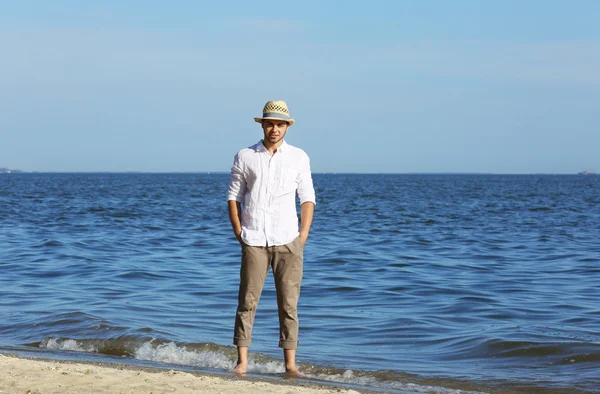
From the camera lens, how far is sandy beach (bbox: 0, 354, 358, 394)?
5824 mm

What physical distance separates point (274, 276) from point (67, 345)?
10.9ft

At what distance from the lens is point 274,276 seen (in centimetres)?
648

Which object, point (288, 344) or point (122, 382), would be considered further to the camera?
point (288, 344)

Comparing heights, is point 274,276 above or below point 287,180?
below

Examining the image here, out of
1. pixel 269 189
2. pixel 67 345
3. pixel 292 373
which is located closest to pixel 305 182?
pixel 269 189

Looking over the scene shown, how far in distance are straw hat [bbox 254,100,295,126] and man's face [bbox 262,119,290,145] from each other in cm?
4

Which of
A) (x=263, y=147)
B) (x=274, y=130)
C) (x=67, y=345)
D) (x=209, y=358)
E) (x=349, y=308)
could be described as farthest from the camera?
(x=349, y=308)

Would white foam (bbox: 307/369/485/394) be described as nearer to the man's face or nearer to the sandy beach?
the sandy beach

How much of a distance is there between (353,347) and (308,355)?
63 cm

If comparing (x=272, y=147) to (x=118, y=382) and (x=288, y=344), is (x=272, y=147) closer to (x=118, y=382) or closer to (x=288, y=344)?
(x=288, y=344)

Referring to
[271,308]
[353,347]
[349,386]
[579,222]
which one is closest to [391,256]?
[271,308]

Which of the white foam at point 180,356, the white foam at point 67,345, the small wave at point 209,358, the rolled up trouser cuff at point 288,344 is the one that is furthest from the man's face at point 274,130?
the white foam at point 67,345

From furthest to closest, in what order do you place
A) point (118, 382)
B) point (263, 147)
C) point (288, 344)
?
point (288, 344) → point (263, 147) → point (118, 382)

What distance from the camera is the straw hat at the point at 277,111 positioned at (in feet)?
20.5
